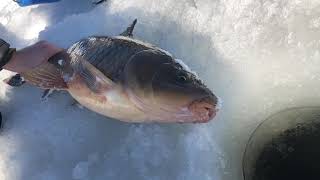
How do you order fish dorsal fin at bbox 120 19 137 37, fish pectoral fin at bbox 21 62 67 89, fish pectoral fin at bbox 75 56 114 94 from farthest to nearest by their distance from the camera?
fish dorsal fin at bbox 120 19 137 37
fish pectoral fin at bbox 21 62 67 89
fish pectoral fin at bbox 75 56 114 94

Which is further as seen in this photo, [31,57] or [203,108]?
[31,57]

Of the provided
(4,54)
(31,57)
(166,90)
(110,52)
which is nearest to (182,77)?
(166,90)

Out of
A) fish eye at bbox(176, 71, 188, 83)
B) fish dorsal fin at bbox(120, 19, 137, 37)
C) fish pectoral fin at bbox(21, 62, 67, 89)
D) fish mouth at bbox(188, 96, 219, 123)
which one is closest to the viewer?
fish mouth at bbox(188, 96, 219, 123)

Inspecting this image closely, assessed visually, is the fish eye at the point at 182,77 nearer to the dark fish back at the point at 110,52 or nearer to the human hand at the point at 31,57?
the dark fish back at the point at 110,52

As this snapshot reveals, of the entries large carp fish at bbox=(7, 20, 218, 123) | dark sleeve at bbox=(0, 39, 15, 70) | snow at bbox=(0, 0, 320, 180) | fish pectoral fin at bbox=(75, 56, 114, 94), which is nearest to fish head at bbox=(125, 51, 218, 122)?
large carp fish at bbox=(7, 20, 218, 123)

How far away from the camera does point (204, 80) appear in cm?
253

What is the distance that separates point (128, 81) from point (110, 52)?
0.70ft

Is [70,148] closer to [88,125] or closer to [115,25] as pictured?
[88,125]

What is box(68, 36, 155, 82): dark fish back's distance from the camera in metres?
2.24

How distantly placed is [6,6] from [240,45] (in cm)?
168

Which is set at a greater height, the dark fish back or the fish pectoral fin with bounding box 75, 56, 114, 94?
the dark fish back

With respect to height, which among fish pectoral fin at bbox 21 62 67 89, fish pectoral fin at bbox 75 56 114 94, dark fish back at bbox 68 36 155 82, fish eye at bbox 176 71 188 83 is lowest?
fish pectoral fin at bbox 21 62 67 89

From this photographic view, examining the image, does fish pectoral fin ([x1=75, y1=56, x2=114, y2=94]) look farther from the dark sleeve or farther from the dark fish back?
the dark sleeve

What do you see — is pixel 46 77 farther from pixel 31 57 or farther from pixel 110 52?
pixel 110 52
